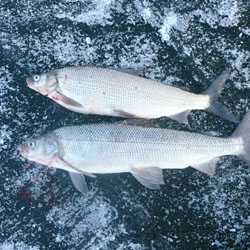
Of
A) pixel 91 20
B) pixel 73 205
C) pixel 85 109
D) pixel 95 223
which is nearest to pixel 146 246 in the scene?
pixel 95 223

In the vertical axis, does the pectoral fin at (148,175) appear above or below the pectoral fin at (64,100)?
below

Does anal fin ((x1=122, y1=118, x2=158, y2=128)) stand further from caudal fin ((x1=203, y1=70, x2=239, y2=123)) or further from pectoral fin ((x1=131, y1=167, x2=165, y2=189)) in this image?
caudal fin ((x1=203, y1=70, x2=239, y2=123))

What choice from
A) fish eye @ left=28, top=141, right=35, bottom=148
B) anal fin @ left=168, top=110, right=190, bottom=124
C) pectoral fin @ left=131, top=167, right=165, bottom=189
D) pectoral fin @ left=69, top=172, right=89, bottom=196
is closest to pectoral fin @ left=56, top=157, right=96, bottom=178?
pectoral fin @ left=69, top=172, right=89, bottom=196

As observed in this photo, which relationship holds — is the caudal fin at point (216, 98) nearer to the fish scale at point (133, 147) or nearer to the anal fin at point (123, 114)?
the fish scale at point (133, 147)

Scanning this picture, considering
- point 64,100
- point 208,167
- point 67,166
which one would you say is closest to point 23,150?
point 67,166

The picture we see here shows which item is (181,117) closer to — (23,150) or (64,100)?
(64,100)

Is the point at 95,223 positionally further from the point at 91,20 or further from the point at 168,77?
the point at 91,20

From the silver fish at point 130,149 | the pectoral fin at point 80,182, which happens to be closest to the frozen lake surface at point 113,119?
the pectoral fin at point 80,182
